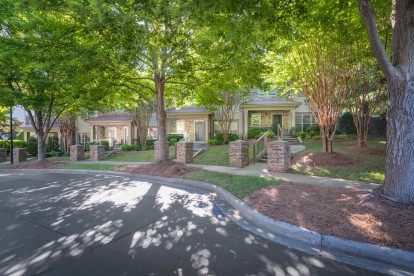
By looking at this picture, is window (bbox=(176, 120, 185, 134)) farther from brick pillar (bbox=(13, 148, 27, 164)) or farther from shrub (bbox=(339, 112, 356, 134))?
shrub (bbox=(339, 112, 356, 134))

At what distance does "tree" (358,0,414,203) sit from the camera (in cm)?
422

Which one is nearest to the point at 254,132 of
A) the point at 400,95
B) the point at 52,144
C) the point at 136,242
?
the point at 400,95

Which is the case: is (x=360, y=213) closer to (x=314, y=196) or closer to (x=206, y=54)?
(x=314, y=196)

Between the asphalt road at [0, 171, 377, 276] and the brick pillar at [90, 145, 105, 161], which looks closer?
the asphalt road at [0, 171, 377, 276]

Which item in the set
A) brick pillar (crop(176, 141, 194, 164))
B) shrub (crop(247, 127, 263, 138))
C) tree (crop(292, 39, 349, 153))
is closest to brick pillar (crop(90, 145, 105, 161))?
brick pillar (crop(176, 141, 194, 164))

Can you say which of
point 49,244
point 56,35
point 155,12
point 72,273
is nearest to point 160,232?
point 72,273

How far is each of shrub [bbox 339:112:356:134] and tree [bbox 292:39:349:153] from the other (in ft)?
43.6

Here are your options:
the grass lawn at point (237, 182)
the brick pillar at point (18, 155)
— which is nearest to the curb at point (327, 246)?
the grass lawn at point (237, 182)

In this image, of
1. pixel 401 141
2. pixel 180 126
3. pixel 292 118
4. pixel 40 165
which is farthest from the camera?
pixel 180 126

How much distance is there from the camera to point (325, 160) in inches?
382

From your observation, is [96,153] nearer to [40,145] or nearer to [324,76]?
[40,145]

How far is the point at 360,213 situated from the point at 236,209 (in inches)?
100

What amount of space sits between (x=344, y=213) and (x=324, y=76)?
24.8 feet

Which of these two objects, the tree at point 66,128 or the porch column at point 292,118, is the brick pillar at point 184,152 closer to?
the porch column at point 292,118
